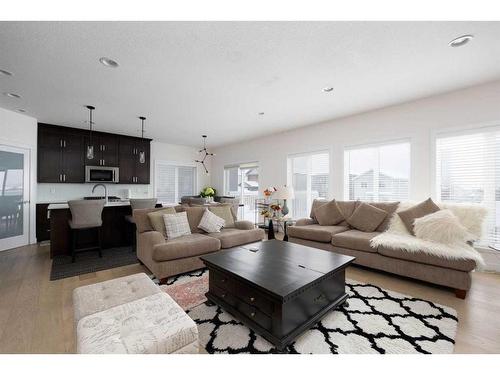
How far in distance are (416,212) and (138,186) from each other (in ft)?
21.5

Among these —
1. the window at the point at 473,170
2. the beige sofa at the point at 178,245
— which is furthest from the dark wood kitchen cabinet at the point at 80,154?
the window at the point at 473,170

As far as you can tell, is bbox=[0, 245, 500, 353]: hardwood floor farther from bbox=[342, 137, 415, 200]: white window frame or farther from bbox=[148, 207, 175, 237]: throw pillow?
bbox=[342, 137, 415, 200]: white window frame

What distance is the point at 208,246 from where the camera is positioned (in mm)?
2879

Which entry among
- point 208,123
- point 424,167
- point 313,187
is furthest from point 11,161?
point 424,167

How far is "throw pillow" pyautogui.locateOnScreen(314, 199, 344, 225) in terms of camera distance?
383cm

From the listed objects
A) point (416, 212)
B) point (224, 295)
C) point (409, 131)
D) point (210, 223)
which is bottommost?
point (224, 295)

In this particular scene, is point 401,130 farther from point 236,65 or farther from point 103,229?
point 103,229

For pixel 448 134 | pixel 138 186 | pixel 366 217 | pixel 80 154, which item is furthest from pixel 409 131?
pixel 80 154

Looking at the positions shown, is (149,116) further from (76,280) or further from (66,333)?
(66,333)

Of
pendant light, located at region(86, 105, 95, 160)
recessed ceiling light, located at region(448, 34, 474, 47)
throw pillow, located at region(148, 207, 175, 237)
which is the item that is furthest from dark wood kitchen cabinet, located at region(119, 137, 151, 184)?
recessed ceiling light, located at region(448, 34, 474, 47)

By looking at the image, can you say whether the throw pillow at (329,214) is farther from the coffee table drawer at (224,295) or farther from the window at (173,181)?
the window at (173,181)

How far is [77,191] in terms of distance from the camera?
536 centimetres

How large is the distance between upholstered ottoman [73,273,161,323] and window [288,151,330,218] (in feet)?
12.9
